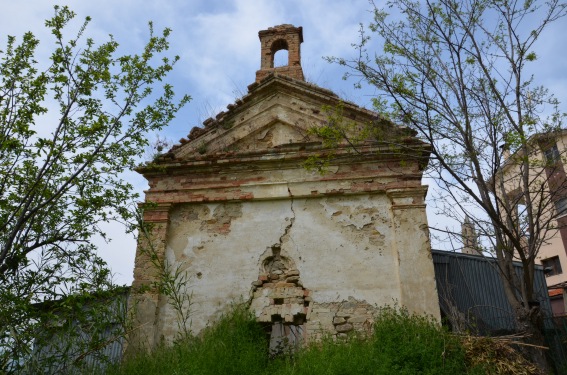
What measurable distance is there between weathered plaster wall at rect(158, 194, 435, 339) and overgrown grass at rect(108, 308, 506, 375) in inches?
22.3

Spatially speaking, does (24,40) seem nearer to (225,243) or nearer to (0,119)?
(0,119)

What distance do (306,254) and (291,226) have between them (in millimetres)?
564

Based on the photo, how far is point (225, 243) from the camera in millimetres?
8438

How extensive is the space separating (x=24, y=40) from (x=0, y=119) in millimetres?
1121

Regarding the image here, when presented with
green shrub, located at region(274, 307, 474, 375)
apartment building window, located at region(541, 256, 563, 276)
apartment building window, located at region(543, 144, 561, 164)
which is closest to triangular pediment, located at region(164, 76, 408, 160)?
apartment building window, located at region(543, 144, 561, 164)

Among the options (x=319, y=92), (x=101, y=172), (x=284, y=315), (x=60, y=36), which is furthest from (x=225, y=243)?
(x=60, y=36)

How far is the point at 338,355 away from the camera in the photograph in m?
6.26

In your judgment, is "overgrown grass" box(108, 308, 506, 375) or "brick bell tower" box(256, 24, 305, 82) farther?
"brick bell tower" box(256, 24, 305, 82)

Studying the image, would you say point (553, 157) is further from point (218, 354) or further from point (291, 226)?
point (218, 354)

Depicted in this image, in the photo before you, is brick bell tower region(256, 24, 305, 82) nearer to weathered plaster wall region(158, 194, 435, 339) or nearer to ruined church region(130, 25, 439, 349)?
ruined church region(130, 25, 439, 349)

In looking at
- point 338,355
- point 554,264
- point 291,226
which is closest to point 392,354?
point 338,355

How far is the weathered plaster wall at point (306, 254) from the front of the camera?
25.2ft

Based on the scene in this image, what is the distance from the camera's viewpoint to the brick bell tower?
1116 cm

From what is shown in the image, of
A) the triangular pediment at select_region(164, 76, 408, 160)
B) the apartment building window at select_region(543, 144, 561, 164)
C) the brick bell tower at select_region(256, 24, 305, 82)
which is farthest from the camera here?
the brick bell tower at select_region(256, 24, 305, 82)
